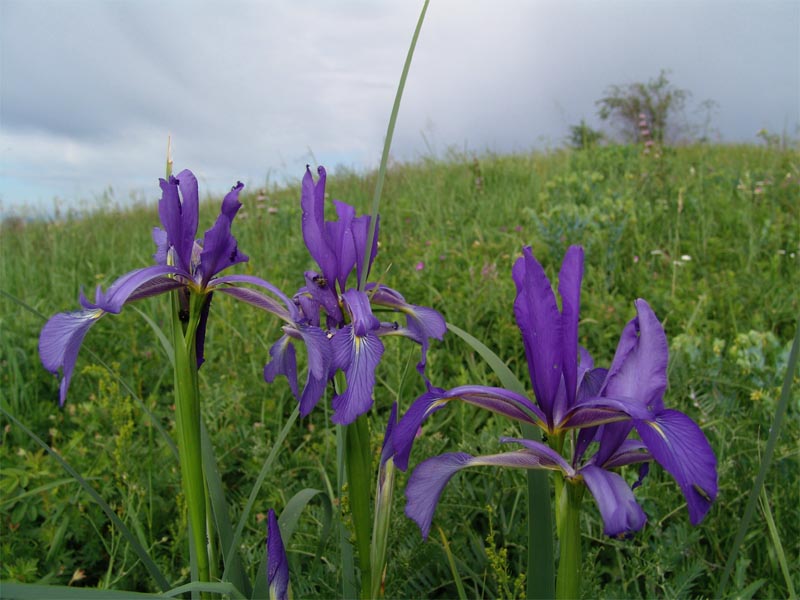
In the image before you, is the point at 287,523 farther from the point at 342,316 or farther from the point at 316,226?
the point at 316,226

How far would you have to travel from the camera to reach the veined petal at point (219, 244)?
1.06 metres

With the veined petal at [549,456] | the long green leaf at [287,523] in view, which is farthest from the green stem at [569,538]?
the long green leaf at [287,523]

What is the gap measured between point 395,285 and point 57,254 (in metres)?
3.46

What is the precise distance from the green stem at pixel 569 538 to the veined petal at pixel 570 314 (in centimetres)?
12

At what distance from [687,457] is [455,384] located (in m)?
1.75

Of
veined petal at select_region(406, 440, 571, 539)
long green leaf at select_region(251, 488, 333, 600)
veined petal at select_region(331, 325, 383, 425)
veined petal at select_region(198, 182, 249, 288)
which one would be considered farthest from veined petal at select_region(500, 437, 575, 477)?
veined petal at select_region(198, 182, 249, 288)

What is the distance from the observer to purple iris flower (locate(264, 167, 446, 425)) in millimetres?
955

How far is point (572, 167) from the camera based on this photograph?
685 cm

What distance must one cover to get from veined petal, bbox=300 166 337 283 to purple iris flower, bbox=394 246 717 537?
34cm

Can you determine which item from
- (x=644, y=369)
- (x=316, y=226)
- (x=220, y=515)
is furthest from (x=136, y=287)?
(x=644, y=369)

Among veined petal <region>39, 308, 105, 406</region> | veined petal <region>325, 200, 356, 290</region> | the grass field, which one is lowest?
the grass field

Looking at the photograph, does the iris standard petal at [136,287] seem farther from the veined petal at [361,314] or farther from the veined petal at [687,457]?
the veined petal at [687,457]

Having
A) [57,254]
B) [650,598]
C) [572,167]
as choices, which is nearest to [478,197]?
[572,167]

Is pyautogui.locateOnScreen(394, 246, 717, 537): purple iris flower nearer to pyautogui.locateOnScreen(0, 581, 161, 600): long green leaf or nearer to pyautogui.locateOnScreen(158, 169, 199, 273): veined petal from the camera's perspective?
pyautogui.locateOnScreen(0, 581, 161, 600): long green leaf
